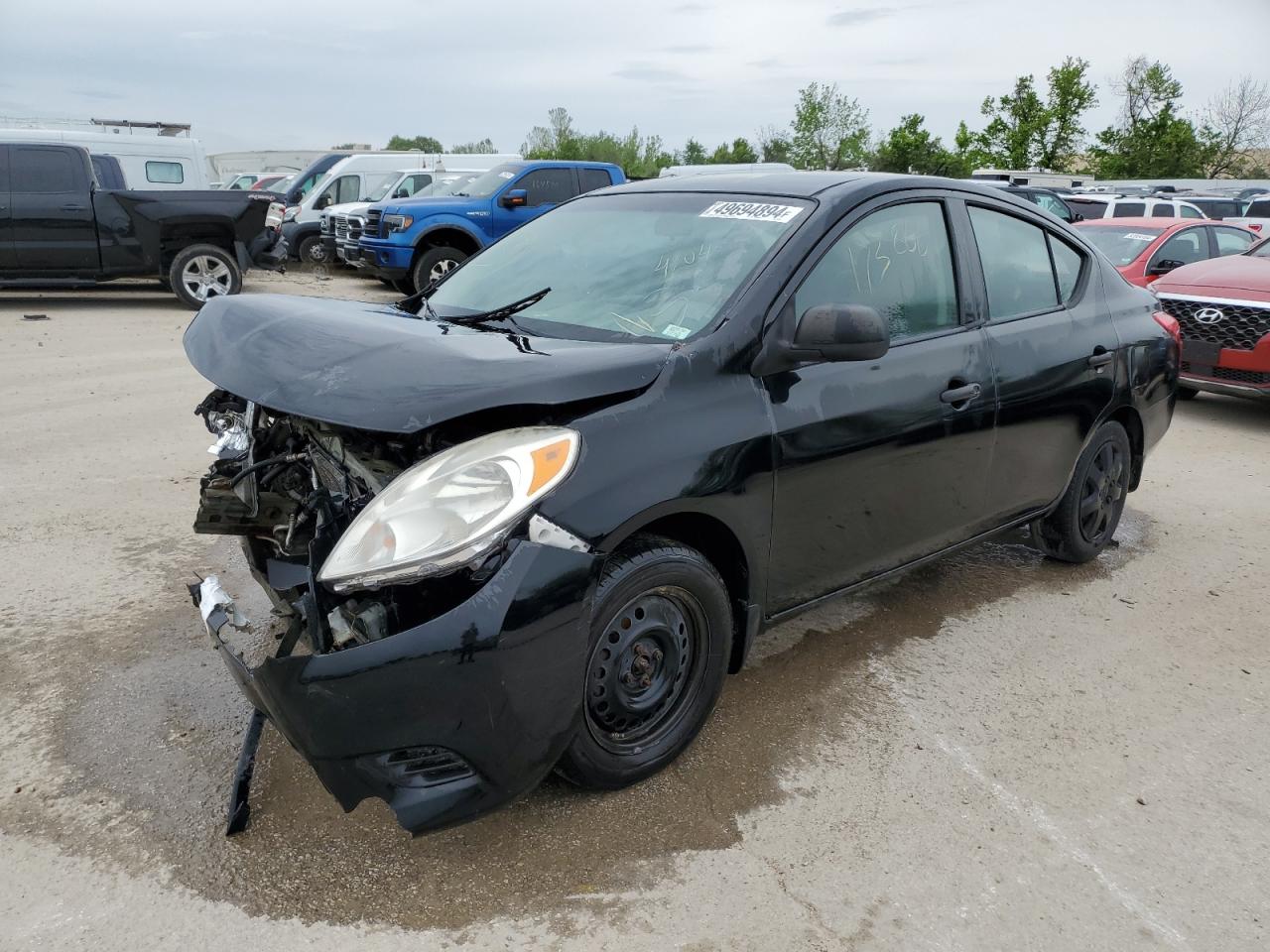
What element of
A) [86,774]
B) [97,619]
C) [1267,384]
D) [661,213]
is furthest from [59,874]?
[1267,384]

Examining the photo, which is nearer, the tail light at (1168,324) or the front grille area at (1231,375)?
the tail light at (1168,324)

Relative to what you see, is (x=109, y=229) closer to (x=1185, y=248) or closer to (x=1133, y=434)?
(x=1133, y=434)

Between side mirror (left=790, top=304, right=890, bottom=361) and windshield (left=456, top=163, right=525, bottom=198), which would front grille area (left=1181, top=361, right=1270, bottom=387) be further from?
windshield (left=456, top=163, right=525, bottom=198)

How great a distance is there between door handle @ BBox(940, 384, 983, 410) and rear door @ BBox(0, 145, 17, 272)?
1240 cm

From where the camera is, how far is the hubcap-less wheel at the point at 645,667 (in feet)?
9.08

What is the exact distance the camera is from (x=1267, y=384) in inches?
313

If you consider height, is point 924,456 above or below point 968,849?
above

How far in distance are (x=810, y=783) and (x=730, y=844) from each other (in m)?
0.42

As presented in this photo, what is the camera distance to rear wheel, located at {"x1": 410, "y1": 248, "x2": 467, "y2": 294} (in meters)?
14.3

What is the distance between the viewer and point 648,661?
2.89m

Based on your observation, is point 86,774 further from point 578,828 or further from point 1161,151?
point 1161,151

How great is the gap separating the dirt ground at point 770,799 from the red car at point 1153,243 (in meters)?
6.85

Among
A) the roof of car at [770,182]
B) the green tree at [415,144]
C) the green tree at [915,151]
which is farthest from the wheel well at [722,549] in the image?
the green tree at [415,144]

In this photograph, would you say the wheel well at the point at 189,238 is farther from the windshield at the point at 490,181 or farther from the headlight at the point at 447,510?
the headlight at the point at 447,510
